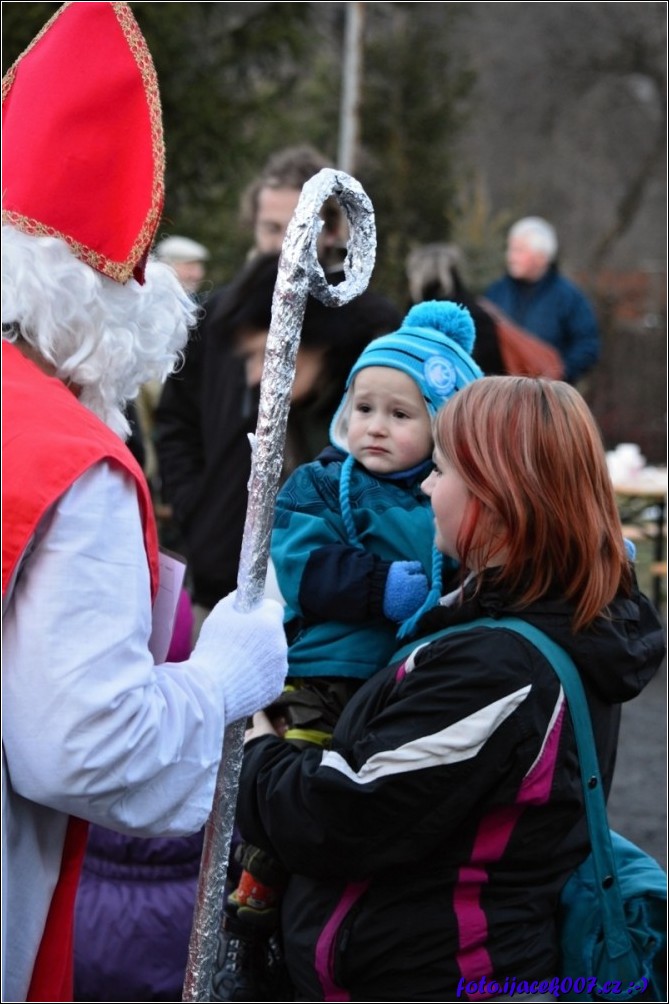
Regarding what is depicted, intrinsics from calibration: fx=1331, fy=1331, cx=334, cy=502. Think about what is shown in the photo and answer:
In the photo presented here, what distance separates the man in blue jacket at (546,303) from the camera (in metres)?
7.76

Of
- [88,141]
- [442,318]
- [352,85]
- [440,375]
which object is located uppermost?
[352,85]

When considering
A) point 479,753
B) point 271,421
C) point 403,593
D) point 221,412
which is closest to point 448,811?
point 479,753

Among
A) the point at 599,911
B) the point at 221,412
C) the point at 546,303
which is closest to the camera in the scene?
the point at 599,911

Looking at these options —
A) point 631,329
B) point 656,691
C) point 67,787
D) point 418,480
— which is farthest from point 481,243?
point 67,787

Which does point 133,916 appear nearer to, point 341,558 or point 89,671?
point 341,558

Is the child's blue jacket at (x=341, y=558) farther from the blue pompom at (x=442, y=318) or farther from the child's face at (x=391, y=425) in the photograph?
the blue pompom at (x=442, y=318)

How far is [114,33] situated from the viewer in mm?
1743

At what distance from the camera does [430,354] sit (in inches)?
93.1

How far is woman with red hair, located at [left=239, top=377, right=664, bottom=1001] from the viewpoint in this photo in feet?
6.14

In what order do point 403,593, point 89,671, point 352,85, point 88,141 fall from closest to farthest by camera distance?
point 89,671
point 88,141
point 403,593
point 352,85

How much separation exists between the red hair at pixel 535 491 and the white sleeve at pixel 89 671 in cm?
59

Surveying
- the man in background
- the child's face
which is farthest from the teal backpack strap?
the man in background

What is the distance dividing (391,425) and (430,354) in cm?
14

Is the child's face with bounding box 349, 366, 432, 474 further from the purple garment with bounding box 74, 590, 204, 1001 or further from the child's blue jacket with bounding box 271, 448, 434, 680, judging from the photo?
the purple garment with bounding box 74, 590, 204, 1001
